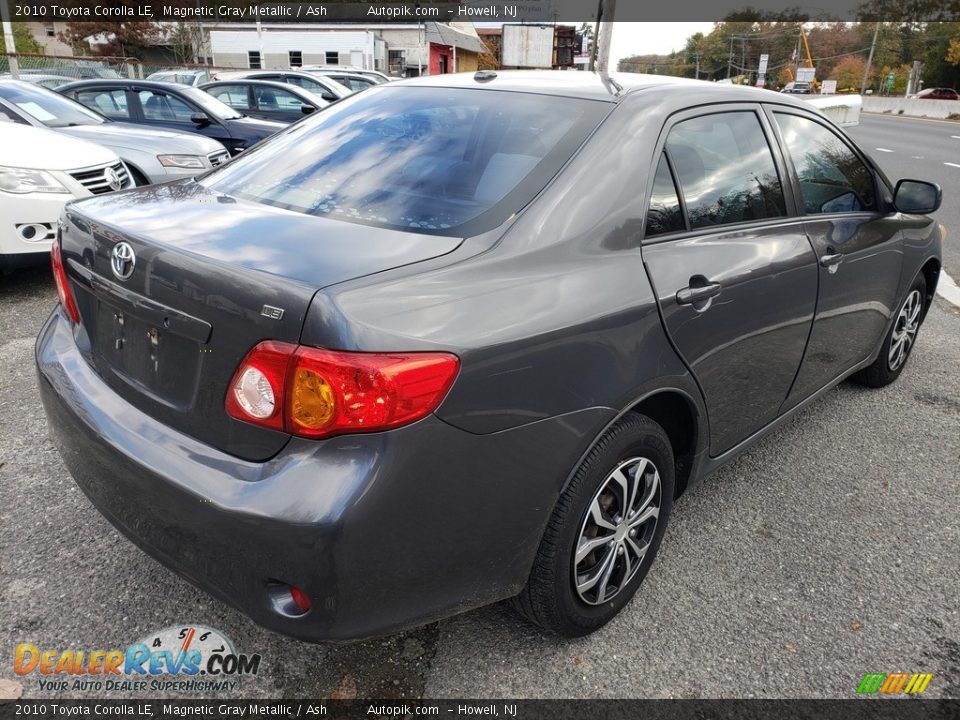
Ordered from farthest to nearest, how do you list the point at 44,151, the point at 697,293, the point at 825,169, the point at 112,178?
the point at 112,178 < the point at 44,151 < the point at 825,169 < the point at 697,293

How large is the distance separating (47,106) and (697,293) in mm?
7644

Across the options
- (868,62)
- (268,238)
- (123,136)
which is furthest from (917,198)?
(868,62)

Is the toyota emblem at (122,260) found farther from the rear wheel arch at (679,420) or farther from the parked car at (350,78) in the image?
the parked car at (350,78)

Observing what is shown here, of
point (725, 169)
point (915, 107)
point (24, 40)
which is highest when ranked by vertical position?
point (725, 169)

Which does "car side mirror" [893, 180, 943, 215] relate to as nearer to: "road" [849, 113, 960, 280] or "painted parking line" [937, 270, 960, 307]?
"painted parking line" [937, 270, 960, 307]

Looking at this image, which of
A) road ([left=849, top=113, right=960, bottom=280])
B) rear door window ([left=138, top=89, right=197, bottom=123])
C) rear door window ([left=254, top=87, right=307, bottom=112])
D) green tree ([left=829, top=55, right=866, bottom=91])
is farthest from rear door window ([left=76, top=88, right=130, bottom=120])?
green tree ([left=829, top=55, right=866, bottom=91])

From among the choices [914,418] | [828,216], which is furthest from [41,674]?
[914,418]

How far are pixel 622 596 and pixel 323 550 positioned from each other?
1.17m

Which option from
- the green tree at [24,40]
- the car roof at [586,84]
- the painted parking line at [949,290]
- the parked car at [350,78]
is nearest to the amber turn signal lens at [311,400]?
the car roof at [586,84]

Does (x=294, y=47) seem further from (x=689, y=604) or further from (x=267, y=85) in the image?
(x=689, y=604)

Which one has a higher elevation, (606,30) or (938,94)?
(606,30)

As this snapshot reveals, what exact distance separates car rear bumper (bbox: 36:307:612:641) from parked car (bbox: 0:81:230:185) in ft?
19.4

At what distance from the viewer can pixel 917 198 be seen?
361 centimetres

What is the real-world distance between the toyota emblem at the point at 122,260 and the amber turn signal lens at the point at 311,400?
2.11 feet
